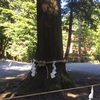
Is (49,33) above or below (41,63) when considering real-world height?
above

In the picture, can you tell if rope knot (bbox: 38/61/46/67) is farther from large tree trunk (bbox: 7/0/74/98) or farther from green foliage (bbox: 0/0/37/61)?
green foliage (bbox: 0/0/37/61)

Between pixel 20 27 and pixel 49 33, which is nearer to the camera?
pixel 49 33

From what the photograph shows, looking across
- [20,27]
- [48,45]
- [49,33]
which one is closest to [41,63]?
[48,45]

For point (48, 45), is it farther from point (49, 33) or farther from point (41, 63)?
point (41, 63)

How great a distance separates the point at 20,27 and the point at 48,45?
16.5m

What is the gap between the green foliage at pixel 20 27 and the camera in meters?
21.7

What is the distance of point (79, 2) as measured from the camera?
12.1 m

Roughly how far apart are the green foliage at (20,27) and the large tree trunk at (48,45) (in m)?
15.4

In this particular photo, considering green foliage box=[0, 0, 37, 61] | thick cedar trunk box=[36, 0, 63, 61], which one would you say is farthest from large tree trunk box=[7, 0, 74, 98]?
green foliage box=[0, 0, 37, 61]

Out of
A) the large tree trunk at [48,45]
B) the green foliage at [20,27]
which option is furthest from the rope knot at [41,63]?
the green foliage at [20,27]

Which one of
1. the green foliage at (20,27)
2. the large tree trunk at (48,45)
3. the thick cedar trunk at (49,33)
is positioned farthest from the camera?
the green foliage at (20,27)

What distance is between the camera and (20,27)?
862 inches

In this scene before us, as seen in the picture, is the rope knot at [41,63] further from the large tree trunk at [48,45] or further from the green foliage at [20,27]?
the green foliage at [20,27]

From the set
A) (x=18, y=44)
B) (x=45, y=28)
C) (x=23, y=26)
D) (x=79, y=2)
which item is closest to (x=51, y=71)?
(x=45, y=28)
